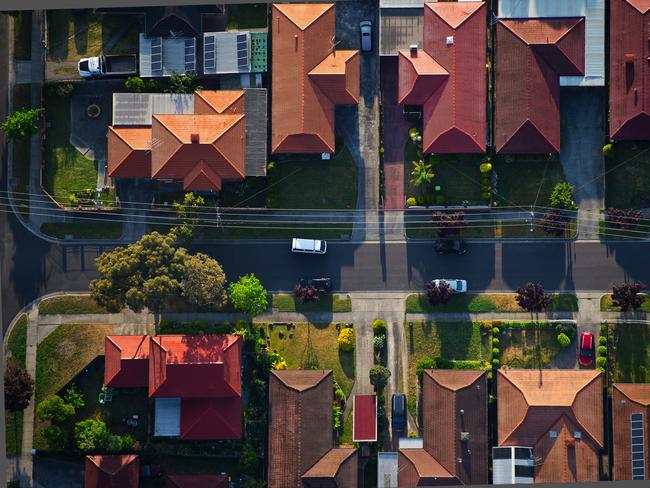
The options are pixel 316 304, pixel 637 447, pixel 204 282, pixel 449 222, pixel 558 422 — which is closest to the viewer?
pixel 204 282

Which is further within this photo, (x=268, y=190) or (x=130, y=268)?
(x=268, y=190)

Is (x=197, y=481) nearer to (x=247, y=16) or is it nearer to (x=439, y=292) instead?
(x=439, y=292)

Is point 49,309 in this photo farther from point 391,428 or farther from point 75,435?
point 391,428

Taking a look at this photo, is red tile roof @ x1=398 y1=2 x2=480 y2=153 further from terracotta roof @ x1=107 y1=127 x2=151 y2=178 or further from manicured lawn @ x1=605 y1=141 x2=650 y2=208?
terracotta roof @ x1=107 y1=127 x2=151 y2=178

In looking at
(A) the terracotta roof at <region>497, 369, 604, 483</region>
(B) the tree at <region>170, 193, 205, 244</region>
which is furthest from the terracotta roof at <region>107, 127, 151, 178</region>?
(A) the terracotta roof at <region>497, 369, 604, 483</region>

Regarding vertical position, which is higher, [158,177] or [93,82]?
[93,82]

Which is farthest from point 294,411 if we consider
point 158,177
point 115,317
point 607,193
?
point 607,193

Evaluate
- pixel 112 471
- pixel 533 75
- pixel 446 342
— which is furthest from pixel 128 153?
pixel 533 75

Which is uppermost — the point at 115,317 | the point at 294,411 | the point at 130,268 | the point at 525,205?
the point at 525,205
